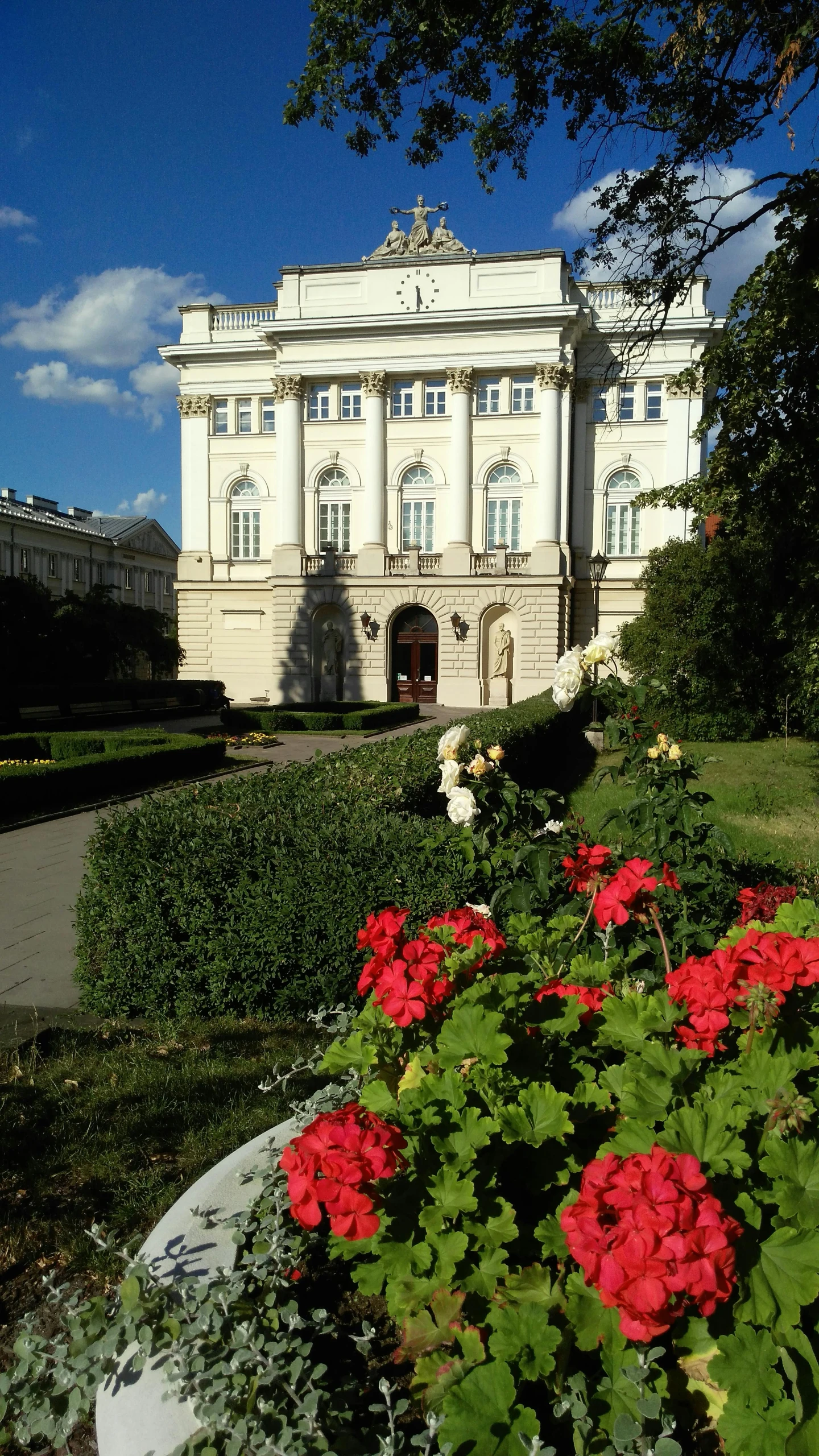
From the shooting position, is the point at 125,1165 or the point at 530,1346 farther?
the point at 125,1165

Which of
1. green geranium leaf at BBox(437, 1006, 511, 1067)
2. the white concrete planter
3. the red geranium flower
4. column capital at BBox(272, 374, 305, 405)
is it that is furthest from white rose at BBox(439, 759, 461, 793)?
column capital at BBox(272, 374, 305, 405)

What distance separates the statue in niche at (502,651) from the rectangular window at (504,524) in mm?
3428

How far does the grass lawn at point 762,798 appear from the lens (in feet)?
32.3

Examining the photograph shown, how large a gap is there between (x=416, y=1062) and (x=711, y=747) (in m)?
19.1

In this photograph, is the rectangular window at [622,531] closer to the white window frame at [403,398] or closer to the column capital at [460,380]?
the column capital at [460,380]

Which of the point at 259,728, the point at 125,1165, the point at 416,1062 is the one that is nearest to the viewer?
the point at 416,1062

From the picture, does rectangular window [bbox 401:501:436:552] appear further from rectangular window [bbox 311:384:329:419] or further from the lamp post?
the lamp post

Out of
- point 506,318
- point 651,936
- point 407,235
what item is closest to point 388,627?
point 506,318

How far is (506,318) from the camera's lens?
113 ft

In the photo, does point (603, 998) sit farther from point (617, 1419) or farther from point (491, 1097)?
point (617, 1419)

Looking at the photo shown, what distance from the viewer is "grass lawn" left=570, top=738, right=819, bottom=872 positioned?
984 centimetres

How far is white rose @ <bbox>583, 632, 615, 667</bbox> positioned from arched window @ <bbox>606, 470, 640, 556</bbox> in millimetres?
34247

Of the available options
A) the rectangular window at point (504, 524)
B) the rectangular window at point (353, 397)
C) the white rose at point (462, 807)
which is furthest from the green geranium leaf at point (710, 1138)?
the rectangular window at point (353, 397)

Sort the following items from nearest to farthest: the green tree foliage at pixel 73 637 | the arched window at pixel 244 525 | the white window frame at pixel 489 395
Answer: the green tree foliage at pixel 73 637, the white window frame at pixel 489 395, the arched window at pixel 244 525
